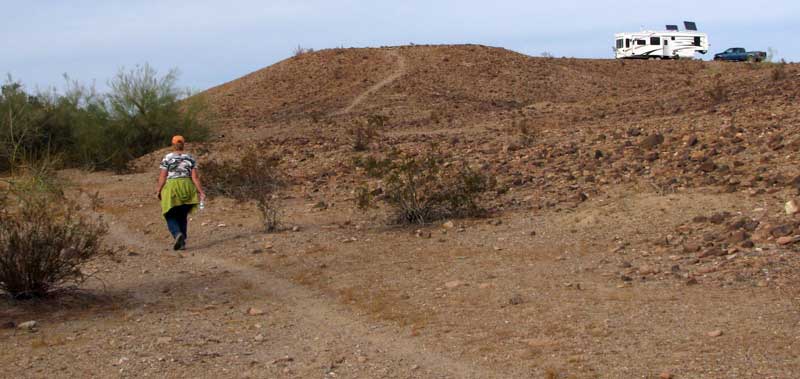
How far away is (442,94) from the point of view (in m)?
36.8

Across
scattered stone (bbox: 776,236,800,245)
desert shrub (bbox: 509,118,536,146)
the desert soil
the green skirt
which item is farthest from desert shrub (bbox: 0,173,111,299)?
desert shrub (bbox: 509,118,536,146)

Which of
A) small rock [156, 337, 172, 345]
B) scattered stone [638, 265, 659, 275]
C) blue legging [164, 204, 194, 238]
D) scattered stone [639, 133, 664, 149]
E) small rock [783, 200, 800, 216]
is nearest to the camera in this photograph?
small rock [156, 337, 172, 345]

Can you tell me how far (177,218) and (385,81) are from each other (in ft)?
92.3

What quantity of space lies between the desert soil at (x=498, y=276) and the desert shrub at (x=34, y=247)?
210 millimetres

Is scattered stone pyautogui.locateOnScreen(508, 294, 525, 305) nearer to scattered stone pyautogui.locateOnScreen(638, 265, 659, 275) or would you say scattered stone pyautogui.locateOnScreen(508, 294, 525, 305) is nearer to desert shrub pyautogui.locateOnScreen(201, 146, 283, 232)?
scattered stone pyautogui.locateOnScreen(638, 265, 659, 275)

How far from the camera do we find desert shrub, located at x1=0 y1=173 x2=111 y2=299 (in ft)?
28.2

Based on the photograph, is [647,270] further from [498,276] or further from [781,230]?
[781,230]

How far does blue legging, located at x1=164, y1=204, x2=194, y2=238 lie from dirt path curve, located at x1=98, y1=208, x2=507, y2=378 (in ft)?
1.03

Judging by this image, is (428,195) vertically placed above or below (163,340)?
above

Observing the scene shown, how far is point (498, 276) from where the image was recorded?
9461 millimetres

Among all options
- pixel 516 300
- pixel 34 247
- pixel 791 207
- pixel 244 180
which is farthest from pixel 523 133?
pixel 34 247

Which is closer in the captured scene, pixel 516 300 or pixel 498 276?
pixel 516 300

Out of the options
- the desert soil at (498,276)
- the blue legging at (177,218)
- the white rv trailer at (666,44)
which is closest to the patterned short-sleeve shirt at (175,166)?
the blue legging at (177,218)

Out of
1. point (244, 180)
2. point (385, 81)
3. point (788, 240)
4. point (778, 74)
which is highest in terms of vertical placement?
point (385, 81)
